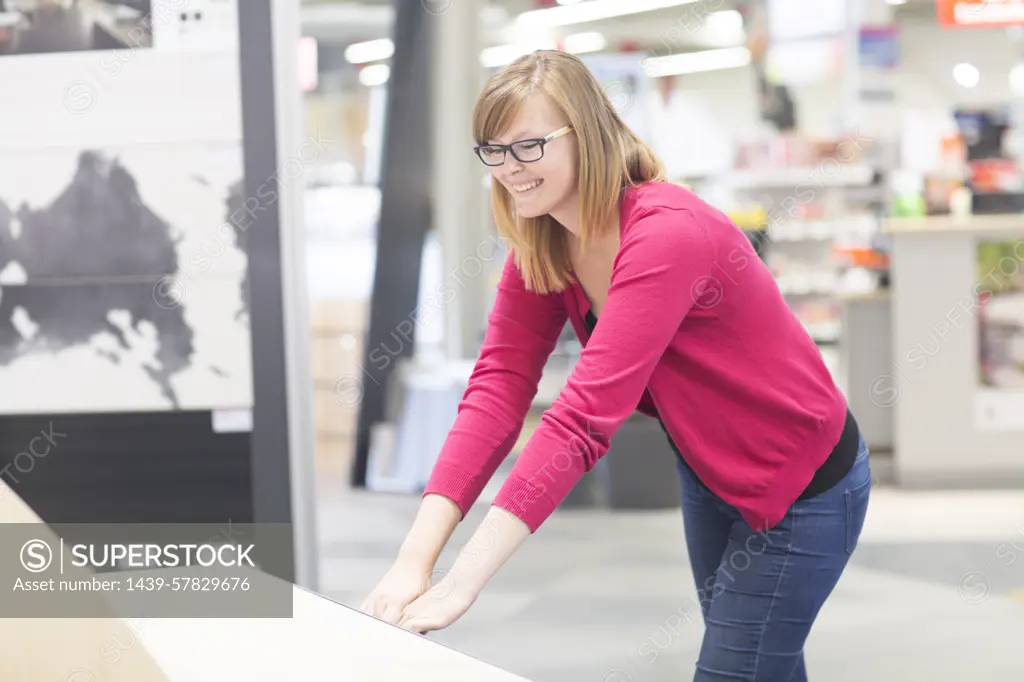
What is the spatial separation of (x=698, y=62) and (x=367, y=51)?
4.55 metres

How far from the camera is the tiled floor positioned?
3.12 m

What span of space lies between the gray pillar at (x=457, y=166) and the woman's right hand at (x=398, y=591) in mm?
5526

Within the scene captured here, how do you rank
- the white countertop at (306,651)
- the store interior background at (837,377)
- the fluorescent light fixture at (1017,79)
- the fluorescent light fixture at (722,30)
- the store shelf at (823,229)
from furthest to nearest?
the fluorescent light fixture at (722,30)
the fluorescent light fixture at (1017,79)
the store shelf at (823,229)
the store interior background at (837,377)
the white countertop at (306,651)

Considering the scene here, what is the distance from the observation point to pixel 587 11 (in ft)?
40.0

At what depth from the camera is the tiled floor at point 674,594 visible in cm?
312

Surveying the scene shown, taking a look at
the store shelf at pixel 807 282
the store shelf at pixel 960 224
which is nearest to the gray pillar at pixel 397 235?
the store shelf at pixel 960 224

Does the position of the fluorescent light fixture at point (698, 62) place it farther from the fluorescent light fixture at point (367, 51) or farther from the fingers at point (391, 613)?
the fingers at point (391, 613)

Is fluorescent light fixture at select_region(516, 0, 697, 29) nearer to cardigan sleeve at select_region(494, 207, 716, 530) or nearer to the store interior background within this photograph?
the store interior background

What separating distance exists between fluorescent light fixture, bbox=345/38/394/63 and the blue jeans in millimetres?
11724

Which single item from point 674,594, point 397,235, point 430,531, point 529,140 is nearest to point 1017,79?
point 397,235

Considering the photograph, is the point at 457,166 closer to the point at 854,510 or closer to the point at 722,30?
the point at 854,510

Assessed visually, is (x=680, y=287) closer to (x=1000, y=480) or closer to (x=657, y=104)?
Result: (x=1000, y=480)

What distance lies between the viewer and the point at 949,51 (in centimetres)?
1332

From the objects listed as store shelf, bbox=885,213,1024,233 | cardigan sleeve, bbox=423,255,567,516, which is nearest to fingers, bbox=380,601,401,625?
cardigan sleeve, bbox=423,255,567,516
